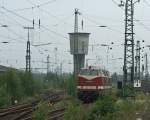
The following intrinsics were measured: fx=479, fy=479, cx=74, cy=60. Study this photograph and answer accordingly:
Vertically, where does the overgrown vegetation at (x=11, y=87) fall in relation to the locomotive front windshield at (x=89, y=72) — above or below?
below

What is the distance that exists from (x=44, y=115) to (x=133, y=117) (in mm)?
5836

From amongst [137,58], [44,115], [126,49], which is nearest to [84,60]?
[137,58]

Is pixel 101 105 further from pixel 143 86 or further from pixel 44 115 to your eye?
pixel 143 86

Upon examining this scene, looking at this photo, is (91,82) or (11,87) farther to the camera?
(11,87)

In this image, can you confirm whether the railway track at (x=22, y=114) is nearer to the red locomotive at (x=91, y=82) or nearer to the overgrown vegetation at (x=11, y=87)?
the red locomotive at (x=91, y=82)

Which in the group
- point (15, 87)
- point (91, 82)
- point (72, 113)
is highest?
point (91, 82)

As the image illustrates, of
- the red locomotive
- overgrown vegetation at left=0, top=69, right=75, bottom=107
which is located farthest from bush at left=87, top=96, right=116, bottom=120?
overgrown vegetation at left=0, top=69, right=75, bottom=107

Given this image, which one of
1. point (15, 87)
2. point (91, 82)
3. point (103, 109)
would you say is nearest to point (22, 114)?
point (103, 109)

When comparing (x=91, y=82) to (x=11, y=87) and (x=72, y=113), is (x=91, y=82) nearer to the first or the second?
(x=11, y=87)

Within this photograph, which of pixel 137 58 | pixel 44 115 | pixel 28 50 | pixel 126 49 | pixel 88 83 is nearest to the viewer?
pixel 44 115

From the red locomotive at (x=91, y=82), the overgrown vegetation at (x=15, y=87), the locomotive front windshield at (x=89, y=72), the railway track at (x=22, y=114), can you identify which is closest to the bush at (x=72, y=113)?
the railway track at (x=22, y=114)

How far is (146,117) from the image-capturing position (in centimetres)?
2438

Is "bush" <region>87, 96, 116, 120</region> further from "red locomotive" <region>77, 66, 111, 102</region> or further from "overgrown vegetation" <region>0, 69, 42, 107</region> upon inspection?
"overgrown vegetation" <region>0, 69, 42, 107</region>

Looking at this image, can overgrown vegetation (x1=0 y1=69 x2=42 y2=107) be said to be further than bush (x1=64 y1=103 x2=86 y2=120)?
Yes
